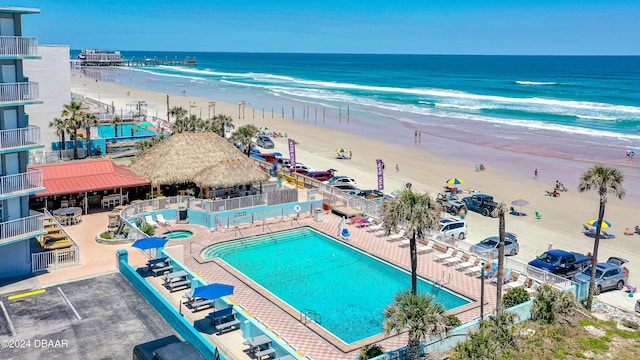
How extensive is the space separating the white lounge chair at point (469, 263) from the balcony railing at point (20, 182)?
1621 cm

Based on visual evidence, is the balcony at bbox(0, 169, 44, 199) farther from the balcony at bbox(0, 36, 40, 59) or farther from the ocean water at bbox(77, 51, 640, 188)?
the ocean water at bbox(77, 51, 640, 188)

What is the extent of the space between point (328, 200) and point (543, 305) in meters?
14.7

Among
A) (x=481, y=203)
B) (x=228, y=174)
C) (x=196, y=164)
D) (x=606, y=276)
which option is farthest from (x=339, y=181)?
(x=606, y=276)

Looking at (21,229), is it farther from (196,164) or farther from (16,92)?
(196,164)

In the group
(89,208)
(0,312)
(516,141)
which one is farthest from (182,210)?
(516,141)

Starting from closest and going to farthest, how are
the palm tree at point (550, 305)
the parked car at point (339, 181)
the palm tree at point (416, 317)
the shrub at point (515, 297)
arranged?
1. the palm tree at point (416, 317)
2. the palm tree at point (550, 305)
3. the shrub at point (515, 297)
4. the parked car at point (339, 181)

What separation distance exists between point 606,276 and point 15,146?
863 inches

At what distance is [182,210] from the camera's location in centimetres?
2838

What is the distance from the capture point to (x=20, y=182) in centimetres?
1939

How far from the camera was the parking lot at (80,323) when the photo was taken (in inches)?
598

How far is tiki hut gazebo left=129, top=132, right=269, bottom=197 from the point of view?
29031 mm

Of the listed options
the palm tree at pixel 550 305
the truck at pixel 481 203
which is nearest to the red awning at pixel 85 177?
the truck at pixel 481 203

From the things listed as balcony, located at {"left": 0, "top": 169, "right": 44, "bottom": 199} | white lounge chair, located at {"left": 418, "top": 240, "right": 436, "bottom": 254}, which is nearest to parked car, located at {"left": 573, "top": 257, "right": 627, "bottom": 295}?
white lounge chair, located at {"left": 418, "top": 240, "right": 436, "bottom": 254}

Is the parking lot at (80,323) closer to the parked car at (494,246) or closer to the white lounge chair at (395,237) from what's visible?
the white lounge chair at (395,237)
